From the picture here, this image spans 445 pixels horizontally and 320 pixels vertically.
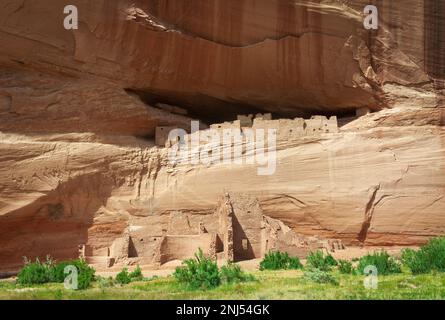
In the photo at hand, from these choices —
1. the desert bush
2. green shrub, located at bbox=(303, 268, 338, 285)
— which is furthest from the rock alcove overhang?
green shrub, located at bbox=(303, 268, 338, 285)

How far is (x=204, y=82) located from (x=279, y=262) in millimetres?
6423

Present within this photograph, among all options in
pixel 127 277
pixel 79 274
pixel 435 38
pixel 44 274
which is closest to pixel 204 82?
pixel 435 38

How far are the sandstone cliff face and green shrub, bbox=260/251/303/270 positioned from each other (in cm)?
217

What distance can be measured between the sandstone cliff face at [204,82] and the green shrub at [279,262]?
7.13 feet

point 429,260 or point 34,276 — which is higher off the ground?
point 429,260

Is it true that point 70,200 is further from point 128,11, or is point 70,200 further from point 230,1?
point 230,1

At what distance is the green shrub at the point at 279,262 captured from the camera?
14031mm

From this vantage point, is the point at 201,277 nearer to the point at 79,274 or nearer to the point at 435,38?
the point at 79,274

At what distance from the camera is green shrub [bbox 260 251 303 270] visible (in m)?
14.0

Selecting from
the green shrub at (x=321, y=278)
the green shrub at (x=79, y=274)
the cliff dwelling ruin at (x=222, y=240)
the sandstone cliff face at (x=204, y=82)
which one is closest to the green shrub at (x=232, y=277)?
the green shrub at (x=321, y=278)

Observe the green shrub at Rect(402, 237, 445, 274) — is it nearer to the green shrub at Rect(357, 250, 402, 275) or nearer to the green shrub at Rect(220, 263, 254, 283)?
the green shrub at Rect(357, 250, 402, 275)

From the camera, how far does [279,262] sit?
14.2 m

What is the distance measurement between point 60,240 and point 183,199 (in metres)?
3.81

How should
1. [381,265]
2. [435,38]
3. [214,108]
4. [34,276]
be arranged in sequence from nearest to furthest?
[381,265] < [34,276] < [435,38] < [214,108]
